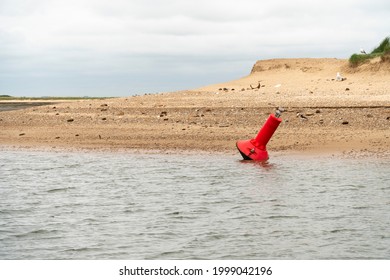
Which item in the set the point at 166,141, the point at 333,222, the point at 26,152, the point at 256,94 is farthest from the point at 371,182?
the point at 256,94

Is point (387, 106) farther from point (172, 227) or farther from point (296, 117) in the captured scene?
point (172, 227)

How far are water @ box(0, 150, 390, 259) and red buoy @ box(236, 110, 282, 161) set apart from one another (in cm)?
27

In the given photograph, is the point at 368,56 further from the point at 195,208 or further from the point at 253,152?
the point at 195,208

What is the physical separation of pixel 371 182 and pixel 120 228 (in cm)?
500

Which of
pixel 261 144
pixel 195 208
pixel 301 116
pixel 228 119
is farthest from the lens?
pixel 228 119

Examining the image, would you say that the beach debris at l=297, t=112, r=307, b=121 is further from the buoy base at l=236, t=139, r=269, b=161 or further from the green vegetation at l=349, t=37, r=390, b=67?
the green vegetation at l=349, t=37, r=390, b=67

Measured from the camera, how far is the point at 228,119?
73.7ft

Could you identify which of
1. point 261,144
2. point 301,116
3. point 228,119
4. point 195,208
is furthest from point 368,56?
point 195,208

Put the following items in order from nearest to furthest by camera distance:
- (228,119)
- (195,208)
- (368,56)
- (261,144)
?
(195,208), (261,144), (228,119), (368,56)

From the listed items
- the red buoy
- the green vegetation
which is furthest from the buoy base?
the green vegetation

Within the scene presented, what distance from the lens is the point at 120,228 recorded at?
11148 mm

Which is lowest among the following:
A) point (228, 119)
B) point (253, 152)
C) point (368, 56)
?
point (253, 152)

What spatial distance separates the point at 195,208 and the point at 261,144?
16.5ft

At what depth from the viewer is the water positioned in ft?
33.3
